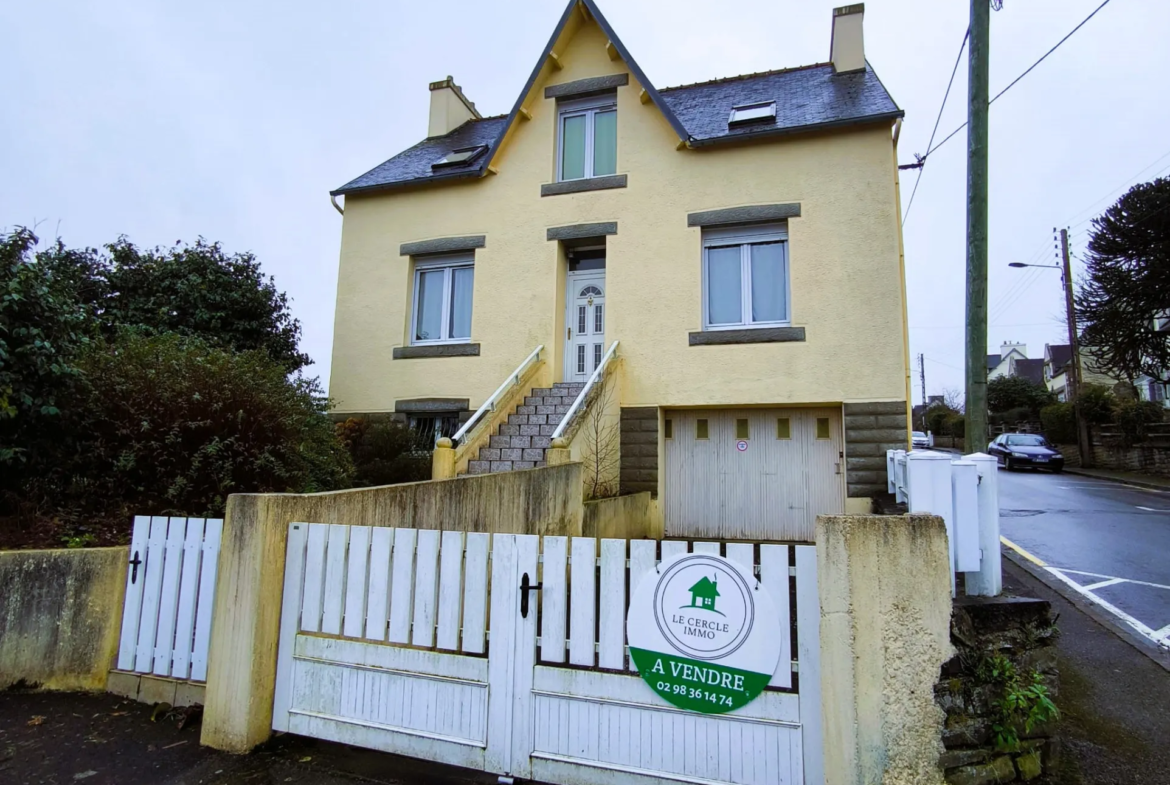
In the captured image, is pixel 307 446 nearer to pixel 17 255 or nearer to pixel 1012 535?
pixel 17 255

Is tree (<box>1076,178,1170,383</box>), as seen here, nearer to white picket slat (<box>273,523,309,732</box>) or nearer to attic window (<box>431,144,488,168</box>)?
attic window (<box>431,144,488,168</box>)

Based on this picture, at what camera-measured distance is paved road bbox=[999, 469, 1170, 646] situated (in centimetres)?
650

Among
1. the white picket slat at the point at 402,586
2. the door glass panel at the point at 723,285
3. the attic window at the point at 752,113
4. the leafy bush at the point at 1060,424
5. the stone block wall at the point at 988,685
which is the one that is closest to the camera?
the stone block wall at the point at 988,685

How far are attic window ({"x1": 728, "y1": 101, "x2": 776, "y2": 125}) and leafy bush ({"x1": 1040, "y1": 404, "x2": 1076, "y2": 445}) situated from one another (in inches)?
917

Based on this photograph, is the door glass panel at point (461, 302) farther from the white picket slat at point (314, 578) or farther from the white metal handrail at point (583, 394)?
the white picket slat at point (314, 578)

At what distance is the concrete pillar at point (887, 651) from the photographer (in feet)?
9.16

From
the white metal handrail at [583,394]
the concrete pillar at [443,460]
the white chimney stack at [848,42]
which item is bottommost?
the concrete pillar at [443,460]

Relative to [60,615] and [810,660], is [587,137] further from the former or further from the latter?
[810,660]

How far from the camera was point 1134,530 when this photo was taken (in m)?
10.3

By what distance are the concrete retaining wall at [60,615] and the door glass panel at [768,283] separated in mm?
9214

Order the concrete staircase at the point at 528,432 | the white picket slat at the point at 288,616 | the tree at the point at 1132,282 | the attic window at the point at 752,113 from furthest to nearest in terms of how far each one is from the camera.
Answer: the tree at the point at 1132,282 → the attic window at the point at 752,113 → the concrete staircase at the point at 528,432 → the white picket slat at the point at 288,616

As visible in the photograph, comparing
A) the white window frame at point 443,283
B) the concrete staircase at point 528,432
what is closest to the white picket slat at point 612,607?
the concrete staircase at point 528,432

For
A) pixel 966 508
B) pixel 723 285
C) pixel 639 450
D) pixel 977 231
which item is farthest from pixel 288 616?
pixel 723 285

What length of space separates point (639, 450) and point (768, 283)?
3.64 metres
